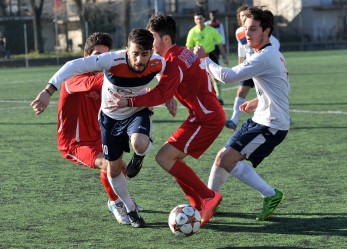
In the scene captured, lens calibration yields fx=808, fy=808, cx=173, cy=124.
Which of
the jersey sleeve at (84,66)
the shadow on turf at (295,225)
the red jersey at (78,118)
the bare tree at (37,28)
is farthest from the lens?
the bare tree at (37,28)

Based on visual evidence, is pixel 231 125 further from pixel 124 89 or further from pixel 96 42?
pixel 124 89

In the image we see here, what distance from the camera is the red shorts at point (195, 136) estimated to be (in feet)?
22.3

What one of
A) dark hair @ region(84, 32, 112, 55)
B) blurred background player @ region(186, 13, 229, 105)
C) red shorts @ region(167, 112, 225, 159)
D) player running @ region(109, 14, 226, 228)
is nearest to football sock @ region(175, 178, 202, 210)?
player running @ region(109, 14, 226, 228)

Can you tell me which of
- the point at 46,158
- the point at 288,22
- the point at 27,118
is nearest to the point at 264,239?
the point at 46,158

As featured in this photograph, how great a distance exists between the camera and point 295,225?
6.52m

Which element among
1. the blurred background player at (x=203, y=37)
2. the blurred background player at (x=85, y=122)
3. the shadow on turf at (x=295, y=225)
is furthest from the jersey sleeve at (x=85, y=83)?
the blurred background player at (x=203, y=37)

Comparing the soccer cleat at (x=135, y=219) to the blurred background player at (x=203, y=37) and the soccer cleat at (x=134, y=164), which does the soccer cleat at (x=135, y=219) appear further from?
the blurred background player at (x=203, y=37)

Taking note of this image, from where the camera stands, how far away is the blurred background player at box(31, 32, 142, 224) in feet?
22.7

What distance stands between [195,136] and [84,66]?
1.18 m

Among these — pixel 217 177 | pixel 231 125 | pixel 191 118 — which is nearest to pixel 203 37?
pixel 231 125

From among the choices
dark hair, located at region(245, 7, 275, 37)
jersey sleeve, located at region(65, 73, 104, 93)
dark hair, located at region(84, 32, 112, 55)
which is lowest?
jersey sleeve, located at region(65, 73, 104, 93)

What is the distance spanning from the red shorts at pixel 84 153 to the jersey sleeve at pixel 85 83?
0.53 metres

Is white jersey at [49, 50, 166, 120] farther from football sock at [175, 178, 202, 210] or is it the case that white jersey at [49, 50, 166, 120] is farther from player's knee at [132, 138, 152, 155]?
football sock at [175, 178, 202, 210]

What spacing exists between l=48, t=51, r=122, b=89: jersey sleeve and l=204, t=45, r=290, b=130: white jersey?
0.94m
